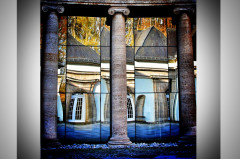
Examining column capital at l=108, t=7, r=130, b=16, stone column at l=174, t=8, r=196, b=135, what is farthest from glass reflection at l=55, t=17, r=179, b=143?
column capital at l=108, t=7, r=130, b=16

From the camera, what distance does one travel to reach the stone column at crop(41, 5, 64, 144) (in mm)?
20594

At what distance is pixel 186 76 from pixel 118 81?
18.1 feet

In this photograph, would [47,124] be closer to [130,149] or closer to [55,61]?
[55,61]

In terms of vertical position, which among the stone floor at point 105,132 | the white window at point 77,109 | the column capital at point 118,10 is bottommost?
the stone floor at point 105,132

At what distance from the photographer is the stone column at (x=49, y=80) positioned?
811 inches

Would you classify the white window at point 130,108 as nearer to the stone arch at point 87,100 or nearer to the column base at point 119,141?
the stone arch at point 87,100

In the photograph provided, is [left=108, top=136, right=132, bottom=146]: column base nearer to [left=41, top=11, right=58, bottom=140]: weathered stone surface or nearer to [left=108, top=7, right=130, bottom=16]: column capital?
[left=41, top=11, right=58, bottom=140]: weathered stone surface

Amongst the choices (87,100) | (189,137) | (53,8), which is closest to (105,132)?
(87,100)

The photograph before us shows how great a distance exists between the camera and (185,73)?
72.6 feet

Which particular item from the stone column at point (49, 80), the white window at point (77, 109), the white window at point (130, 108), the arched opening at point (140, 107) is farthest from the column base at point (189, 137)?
the stone column at point (49, 80)

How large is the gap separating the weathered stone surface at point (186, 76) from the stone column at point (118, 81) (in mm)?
4548
